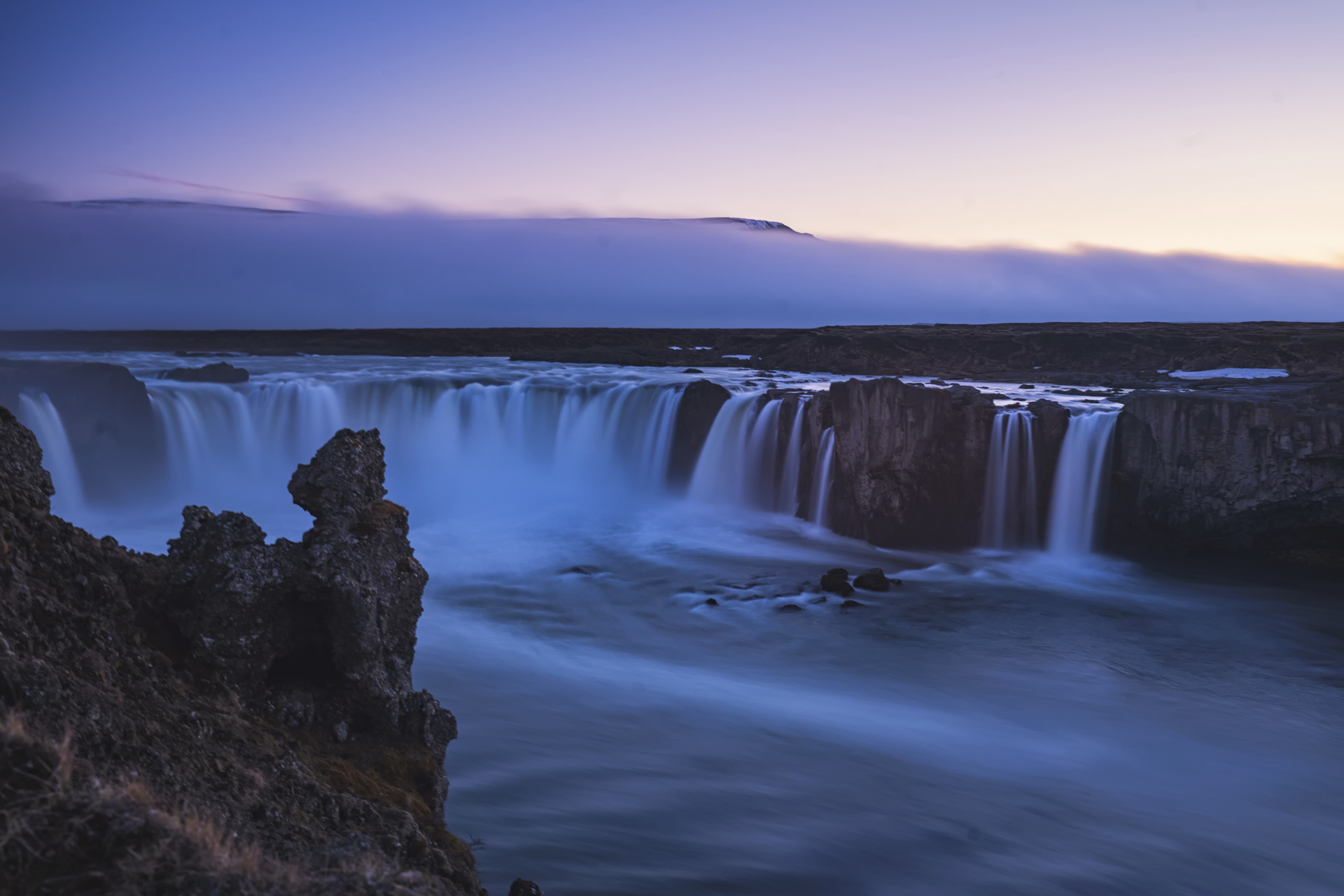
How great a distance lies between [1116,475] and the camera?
15914 millimetres

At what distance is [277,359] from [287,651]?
1529 inches

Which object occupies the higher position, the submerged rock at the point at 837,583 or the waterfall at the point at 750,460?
the waterfall at the point at 750,460

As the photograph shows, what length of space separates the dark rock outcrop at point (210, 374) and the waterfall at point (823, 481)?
15488mm

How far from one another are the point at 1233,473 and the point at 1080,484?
7.85 feet

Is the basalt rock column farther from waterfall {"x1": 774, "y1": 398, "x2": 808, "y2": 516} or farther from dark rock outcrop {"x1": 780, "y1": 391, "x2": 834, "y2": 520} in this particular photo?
waterfall {"x1": 774, "y1": 398, "x2": 808, "y2": 516}

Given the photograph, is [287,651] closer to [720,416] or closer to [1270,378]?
[720,416]

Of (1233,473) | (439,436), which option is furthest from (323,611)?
(439,436)

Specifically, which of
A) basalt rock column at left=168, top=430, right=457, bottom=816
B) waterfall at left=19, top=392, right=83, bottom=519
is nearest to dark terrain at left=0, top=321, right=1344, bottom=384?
waterfall at left=19, top=392, right=83, bottom=519

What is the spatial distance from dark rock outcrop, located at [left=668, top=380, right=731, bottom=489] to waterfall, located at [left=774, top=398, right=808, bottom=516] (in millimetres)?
2397

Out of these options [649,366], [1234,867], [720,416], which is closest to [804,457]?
[720,416]

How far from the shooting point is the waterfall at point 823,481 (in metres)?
17.9

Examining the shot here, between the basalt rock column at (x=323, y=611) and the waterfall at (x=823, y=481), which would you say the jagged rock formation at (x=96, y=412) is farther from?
the basalt rock column at (x=323, y=611)

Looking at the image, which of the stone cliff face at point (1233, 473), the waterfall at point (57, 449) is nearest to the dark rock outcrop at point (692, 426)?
the stone cliff face at point (1233, 473)

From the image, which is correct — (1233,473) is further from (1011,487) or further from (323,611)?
(323,611)
